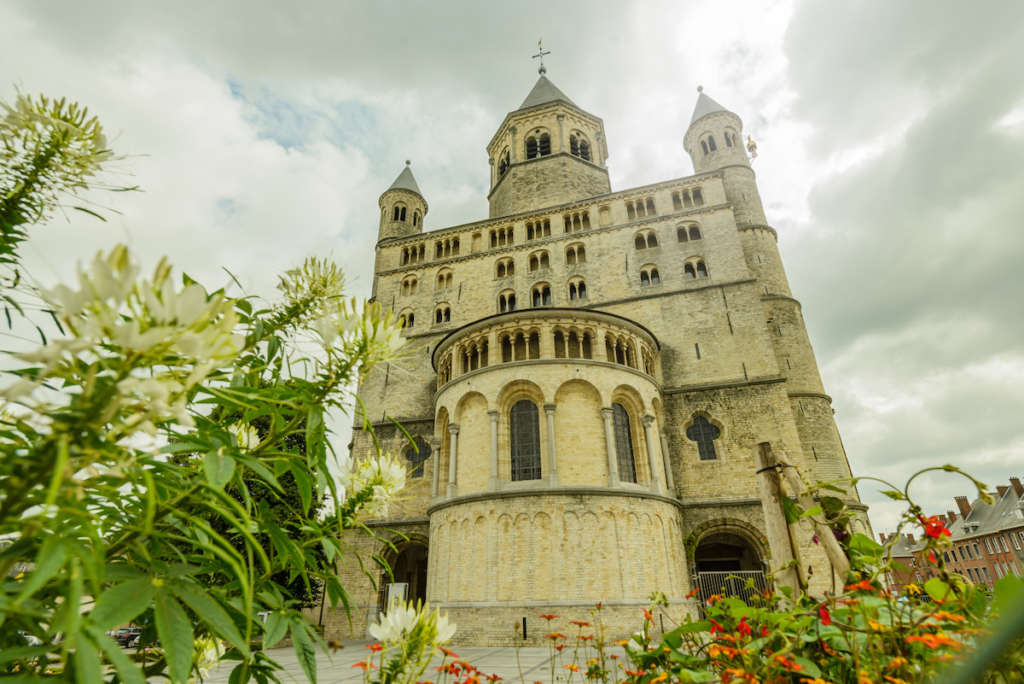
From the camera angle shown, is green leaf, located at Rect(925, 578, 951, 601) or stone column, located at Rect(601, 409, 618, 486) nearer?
green leaf, located at Rect(925, 578, 951, 601)

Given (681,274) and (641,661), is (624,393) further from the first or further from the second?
(641,661)

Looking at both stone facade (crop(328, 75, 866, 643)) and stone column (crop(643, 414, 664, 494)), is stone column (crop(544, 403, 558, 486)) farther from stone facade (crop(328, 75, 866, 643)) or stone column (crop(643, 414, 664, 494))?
stone column (crop(643, 414, 664, 494))

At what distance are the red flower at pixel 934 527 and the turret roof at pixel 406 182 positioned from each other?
3010 centimetres

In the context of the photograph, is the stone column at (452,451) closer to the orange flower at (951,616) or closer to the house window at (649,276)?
the house window at (649,276)

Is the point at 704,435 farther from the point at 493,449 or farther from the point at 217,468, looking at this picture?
the point at 217,468

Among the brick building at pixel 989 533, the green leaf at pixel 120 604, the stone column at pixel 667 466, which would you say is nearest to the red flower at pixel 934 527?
the green leaf at pixel 120 604

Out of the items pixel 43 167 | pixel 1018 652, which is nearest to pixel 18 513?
pixel 43 167

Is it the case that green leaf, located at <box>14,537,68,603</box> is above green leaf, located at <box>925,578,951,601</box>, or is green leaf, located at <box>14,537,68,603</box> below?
above

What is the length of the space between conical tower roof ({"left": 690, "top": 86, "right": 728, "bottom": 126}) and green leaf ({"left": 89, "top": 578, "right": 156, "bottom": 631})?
28660 millimetres

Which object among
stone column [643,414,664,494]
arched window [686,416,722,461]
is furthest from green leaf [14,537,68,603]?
arched window [686,416,722,461]

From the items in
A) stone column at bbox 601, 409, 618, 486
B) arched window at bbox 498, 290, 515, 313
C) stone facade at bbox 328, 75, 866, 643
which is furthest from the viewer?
arched window at bbox 498, 290, 515, 313

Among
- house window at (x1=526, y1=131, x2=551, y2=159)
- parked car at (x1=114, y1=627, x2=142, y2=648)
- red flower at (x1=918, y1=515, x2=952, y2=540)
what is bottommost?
parked car at (x1=114, y1=627, x2=142, y2=648)

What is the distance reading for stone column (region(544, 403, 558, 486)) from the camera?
46.5ft

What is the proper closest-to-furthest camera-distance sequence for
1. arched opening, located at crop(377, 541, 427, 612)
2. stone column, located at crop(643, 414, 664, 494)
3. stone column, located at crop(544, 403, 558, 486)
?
stone column, located at crop(544, 403, 558, 486) < stone column, located at crop(643, 414, 664, 494) < arched opening, located at crop(377, 541, 427, 612)
